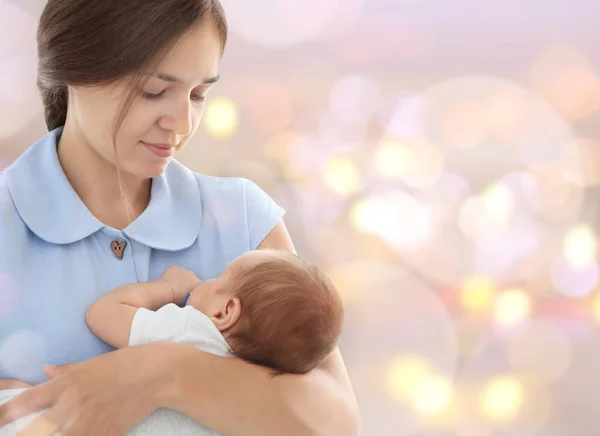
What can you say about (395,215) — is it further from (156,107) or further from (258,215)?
(156,107)

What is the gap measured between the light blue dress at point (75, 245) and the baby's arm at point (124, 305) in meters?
0.04

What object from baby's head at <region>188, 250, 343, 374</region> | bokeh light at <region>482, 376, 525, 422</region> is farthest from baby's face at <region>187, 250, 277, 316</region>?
bokeh light at <region>482, 376, 525, 422</region>

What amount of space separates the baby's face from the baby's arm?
0.19 ft

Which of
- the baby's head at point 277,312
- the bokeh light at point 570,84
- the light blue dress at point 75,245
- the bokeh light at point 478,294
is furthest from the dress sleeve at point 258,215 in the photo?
the bokeh light at point 570,84

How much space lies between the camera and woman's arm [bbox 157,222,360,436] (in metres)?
1.12

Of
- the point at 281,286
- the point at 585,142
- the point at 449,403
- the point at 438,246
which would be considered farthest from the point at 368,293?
the point at 281,286

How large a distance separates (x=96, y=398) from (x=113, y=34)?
0.63 m

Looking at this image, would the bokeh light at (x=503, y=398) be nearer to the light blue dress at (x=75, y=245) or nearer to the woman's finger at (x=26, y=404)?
the light blue dress at (x=75, y=245)

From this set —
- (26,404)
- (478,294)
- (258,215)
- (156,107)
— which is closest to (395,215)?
(478,294)

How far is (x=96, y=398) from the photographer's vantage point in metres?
1.11

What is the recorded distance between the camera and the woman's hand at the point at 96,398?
1.08 m

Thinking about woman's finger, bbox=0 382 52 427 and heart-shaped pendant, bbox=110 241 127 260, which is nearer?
woman's finger, bbox=0 382 52 427

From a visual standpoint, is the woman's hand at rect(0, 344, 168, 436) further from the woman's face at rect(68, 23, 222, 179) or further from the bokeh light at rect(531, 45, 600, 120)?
the bokeh light at rect(531, 45, 600, 120)

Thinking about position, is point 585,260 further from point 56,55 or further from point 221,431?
point 56,55
